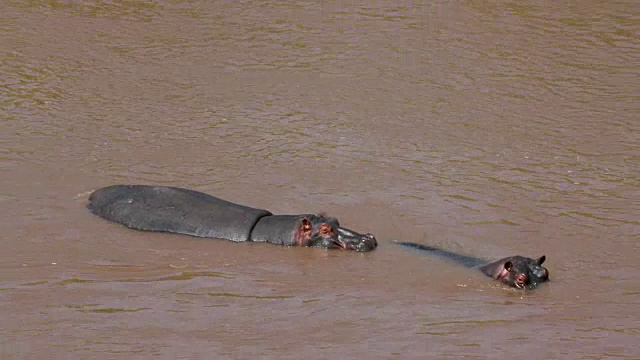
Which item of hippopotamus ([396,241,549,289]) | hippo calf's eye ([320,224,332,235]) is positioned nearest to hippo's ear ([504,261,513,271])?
hippopotamus ([396,241,549,289])

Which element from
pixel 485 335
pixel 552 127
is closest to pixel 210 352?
pixel 485 335

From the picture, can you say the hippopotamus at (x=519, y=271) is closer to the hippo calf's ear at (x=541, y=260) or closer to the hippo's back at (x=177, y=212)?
the hippo calf's ear at (x=541, y=260)

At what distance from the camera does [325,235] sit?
28.0 ft

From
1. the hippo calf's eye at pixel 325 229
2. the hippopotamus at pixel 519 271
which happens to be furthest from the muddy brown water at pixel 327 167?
the hippo calf's eye at pixel 325 229

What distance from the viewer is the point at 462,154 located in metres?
10.6

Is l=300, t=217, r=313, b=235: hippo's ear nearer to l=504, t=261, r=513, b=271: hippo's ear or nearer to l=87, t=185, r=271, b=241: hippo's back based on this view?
l=87, t=185, r=271, b=241: hippo's back

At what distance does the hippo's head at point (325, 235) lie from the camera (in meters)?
8.48

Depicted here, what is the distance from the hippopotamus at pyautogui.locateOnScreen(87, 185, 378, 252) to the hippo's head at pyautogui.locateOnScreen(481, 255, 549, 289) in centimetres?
109

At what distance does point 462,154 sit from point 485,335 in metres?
3.92

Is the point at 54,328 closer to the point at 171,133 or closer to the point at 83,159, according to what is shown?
the point at 83,159

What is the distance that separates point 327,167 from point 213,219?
72.4 inches

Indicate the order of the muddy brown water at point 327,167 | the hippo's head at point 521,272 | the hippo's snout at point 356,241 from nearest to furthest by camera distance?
1. the muddy brown water at point 327,167
2. the hippo's head at point 521,272
3. the hippo's snout at point 356,241

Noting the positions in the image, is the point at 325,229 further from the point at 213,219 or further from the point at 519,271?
the point at 519,271

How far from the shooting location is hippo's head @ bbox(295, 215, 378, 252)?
848cm
